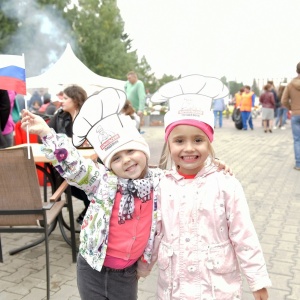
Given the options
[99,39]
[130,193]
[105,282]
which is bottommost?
[105,282]

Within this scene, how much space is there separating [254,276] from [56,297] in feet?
5.74

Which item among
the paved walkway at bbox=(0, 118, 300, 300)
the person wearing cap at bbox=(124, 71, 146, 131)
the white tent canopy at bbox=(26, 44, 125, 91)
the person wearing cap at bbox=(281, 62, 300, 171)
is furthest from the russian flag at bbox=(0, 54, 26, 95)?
the white tent canopy at bbox=(26, 44, 125, 91)

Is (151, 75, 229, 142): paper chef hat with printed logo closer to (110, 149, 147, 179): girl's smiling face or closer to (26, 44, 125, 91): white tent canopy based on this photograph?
(110, 149, 147, 179): girl's smiling face

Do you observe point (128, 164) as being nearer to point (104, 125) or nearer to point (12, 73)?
point (104, 125)

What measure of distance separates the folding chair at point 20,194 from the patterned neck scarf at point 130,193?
1167mm

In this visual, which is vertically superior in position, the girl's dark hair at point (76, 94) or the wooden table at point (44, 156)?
the girl's dark hair at point (76, 94)

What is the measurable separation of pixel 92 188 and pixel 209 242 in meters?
0.60

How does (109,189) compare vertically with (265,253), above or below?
above

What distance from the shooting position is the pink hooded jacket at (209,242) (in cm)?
166

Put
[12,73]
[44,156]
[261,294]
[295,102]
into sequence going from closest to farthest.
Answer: [261,294], [12,73], [44,156], [295,102]

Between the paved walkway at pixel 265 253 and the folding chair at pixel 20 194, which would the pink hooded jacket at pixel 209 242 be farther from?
the folding chair at pixel 20 194

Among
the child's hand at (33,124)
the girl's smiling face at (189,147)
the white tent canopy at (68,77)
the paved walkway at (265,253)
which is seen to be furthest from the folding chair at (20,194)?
the white tent canopy at (68,77)

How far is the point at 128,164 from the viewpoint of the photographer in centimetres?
182

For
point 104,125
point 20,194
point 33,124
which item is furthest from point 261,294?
point 20,194
